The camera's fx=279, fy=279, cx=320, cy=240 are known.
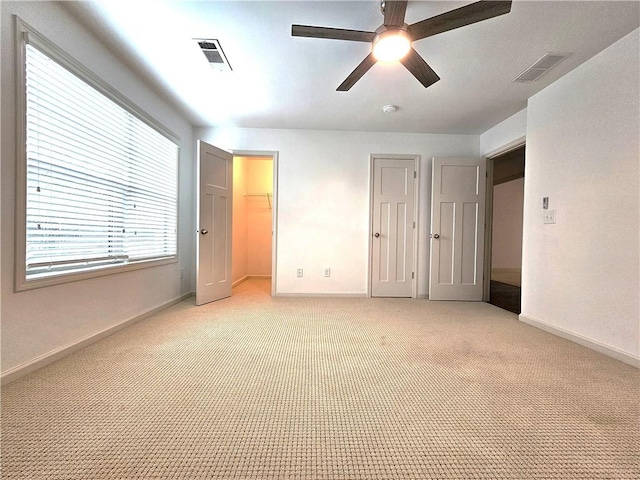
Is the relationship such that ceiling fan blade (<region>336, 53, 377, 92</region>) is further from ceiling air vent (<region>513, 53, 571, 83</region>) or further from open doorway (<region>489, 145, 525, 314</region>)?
open doorway (<region>489, 145, 525, 314</region>)

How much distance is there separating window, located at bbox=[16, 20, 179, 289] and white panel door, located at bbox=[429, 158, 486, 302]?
3.65m

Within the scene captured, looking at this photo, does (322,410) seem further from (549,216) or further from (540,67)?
(540,67)

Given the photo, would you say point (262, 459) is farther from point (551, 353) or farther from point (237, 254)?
point (237, 254)

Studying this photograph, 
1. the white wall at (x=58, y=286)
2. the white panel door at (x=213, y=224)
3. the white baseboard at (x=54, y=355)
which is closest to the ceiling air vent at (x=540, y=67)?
the white panel door at (x=213, y=224)

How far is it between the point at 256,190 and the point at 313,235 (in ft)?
8.00

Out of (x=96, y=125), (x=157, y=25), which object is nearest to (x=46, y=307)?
(x=96, y=125)

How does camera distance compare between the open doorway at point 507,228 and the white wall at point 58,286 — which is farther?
the open doorway at point 507,228

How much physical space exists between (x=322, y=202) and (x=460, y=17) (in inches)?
107

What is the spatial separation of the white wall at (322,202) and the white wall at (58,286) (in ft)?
4.99

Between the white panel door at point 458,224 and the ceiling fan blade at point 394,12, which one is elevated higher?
the ceiling fan blade at point 394,12

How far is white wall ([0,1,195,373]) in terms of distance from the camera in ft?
5.18

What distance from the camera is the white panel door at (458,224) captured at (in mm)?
3998

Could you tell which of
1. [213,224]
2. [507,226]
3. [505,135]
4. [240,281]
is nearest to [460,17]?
[505,135]

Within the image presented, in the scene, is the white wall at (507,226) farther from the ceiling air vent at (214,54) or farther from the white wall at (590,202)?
the ceiling air vent at (214,54)
